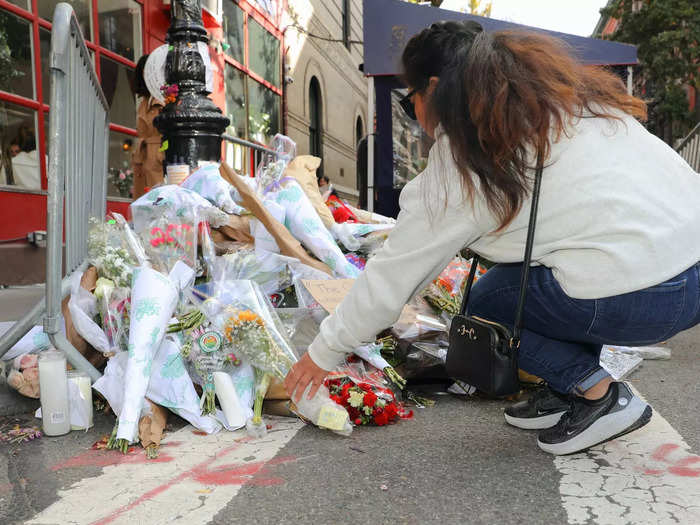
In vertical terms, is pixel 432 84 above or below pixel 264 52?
below

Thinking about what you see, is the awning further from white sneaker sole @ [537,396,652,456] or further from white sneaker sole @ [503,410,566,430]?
white sneaker sole @ [537,396,652,456]

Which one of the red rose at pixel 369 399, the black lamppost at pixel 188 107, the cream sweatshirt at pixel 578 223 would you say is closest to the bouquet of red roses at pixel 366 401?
the red rose at pixel 369 399

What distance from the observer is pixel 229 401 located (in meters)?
2.21

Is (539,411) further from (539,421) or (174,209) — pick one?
(174,209)

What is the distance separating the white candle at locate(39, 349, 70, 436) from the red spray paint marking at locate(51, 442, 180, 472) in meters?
0.21

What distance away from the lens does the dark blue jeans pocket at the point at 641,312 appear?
1.69 metres

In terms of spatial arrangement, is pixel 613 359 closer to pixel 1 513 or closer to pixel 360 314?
pixel 360 314

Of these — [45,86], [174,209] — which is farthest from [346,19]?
[174,209]

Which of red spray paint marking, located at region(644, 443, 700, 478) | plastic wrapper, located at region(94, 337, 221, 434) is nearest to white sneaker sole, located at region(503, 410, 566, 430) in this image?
red spray paint marking, located at region(644, 443, 700, 478)

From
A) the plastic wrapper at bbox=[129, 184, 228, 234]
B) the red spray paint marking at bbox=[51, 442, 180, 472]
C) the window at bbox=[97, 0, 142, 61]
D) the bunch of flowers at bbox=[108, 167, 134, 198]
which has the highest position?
the window at bbox=[97, 0, 142, 61]

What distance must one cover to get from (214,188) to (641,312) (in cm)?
221

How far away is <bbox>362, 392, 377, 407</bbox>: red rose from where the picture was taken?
223 centimetres

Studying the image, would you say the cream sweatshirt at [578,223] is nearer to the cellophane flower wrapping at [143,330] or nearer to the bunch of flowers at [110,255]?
the cellophane flower wrapping at [143,330]

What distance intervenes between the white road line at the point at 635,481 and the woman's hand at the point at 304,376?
721 millimetres
